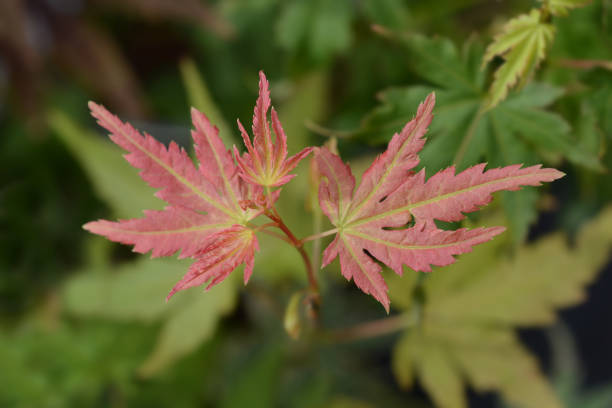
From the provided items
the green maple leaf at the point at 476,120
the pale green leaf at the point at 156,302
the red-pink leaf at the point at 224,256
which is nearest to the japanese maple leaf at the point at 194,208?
the red-pink leaf at the point at 224,256

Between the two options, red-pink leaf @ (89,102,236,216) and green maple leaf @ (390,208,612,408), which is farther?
green maple leaf @ (390,208,612,408)

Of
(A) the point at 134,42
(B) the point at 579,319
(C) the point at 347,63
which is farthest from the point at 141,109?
(B) the point at 579,319

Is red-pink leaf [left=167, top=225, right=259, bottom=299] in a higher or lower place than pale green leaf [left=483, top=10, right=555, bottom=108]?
lower

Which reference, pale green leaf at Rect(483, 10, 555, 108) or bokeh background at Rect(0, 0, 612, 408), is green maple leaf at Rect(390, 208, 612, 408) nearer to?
bokeh background at Rect(0, 0, 612, 408)

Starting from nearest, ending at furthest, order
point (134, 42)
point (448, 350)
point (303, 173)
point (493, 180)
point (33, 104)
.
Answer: point (493, 180), point (448, 350), point (303, 173), point (33, 104), point (134, 42)

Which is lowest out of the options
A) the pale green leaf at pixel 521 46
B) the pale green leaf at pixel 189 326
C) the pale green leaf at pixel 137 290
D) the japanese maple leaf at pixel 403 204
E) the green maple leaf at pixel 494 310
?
the green maple leaf at pixel 494 310

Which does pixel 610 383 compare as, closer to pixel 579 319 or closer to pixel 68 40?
pixel 579 319

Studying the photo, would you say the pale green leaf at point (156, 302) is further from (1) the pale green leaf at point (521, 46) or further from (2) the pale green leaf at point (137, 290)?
(1) the pale green leaf at point (521, 46)

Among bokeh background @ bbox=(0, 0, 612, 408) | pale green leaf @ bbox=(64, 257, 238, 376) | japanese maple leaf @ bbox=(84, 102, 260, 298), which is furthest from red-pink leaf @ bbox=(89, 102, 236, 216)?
pale green leaf @ bbox=(64, 257, 238, 376)
